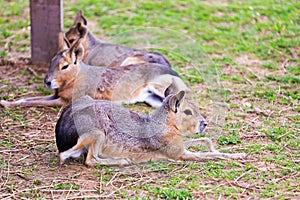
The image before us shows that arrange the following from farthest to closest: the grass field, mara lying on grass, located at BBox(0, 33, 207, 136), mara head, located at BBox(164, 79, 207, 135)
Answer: mara lying on grass, located at BBox(0, 33, 207, 136) → mara head, located at BBox(164, 79, 207, 135) → the grass field

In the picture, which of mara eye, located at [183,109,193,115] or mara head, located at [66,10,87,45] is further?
mara head, located at [66,10,87,45]

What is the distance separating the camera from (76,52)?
5543 mm

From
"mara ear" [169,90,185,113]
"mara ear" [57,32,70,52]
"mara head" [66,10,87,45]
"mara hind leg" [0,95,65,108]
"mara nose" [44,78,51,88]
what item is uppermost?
"mara ear" [169,90,185,113]

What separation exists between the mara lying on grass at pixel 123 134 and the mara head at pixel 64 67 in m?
1.10

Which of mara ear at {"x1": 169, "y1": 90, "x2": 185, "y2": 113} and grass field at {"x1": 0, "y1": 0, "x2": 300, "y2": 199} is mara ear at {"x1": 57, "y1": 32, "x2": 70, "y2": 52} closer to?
grass field at {"x1": 0, "y1": 0, "x2": 300, "y2": 199}

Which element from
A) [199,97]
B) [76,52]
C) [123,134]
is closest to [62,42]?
[76,52]

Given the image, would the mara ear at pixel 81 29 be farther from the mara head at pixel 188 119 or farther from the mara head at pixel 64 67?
the mara head at pixel 188 119

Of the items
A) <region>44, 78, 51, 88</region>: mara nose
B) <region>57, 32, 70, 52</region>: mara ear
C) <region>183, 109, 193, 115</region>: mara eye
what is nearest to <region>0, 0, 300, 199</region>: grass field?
<region>44, 78, 51, 88</region>: mara nose

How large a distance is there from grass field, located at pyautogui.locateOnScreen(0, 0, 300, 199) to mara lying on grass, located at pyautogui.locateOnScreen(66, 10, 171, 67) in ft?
1.70

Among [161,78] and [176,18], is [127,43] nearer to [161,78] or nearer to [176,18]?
[176,18]

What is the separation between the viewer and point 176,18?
777 cm

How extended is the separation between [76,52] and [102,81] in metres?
0.37

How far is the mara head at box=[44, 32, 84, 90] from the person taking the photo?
5.44 m

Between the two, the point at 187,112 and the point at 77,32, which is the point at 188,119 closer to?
the point at 187,112
